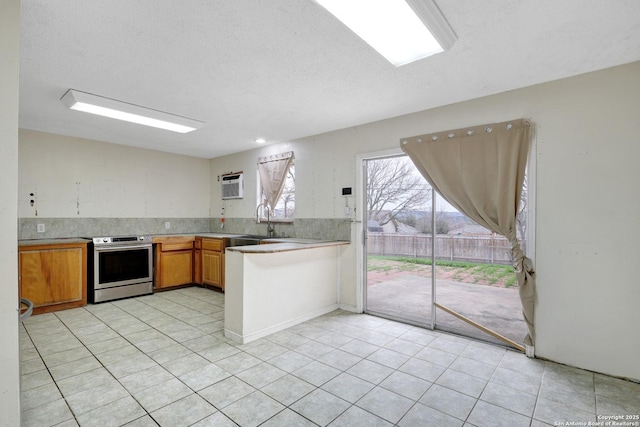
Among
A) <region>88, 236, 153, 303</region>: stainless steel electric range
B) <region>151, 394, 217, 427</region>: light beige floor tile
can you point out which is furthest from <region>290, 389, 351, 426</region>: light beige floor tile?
<region>88, 236, 153, 303</region>: stainless steel electric range

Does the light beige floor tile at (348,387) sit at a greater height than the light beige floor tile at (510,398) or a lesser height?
greater

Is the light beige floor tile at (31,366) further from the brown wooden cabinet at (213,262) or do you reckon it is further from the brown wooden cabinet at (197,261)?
the brown wooden cabinet at (197,261)

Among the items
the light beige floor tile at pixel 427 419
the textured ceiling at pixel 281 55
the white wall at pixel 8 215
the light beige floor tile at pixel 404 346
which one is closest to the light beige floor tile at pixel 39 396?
the white wall at pixel 8 215

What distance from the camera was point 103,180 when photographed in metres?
4.92

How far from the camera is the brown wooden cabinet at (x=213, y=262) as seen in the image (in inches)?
192

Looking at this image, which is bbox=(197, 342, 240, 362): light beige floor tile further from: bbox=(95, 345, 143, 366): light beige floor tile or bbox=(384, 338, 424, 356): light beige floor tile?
bbox=(384, 338, 424, 356): light beige floor tile

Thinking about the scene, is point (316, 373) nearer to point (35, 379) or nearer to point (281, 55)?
point (35, 379)

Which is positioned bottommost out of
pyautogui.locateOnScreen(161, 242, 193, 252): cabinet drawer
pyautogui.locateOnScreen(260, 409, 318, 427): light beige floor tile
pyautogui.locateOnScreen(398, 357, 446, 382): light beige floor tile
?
pyautogui.locateOnScreen(398, 357, 446, 382): light beige floor tile

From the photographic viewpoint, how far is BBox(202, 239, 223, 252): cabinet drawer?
16.2ft

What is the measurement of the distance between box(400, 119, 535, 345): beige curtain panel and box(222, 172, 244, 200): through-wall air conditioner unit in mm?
3388

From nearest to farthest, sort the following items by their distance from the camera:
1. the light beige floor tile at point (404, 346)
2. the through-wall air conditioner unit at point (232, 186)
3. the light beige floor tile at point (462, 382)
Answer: the light beige floor tile at point (462, 382) < the light beige floor tile at point (404, 346) < the through-wall air conditioner unit at point (232, 186)

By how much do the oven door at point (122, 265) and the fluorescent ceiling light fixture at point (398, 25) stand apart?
4417mm

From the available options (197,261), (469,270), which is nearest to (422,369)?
(469,270)

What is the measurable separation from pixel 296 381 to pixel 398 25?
252cm
